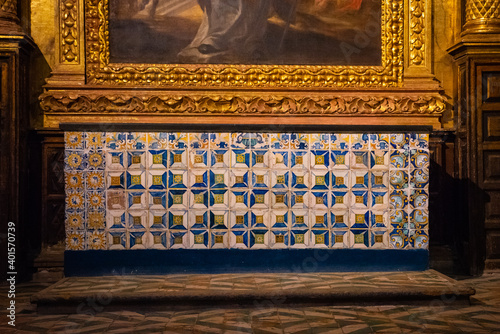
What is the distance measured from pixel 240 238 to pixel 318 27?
2.25 m

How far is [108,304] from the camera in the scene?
12.8 ft

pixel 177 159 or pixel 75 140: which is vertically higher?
pixel 75 140

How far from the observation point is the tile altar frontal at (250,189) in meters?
4.61

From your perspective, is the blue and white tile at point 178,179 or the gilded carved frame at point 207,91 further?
the gilded carved frame at point 207,91

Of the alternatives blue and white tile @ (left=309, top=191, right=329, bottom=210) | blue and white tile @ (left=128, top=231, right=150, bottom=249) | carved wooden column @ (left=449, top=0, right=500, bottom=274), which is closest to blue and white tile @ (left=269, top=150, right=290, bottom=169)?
blue and white tile @ (left=309, top=191, right=329, bottom=210)

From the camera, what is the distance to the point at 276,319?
11.9 ft

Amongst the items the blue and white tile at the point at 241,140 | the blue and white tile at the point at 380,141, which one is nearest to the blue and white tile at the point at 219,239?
the blue and white tile at the point at 241,140

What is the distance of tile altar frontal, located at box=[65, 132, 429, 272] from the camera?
4.61 meters

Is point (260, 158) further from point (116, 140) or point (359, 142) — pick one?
point (116, 140)

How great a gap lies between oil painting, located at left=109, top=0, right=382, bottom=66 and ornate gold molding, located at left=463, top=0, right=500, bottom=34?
3.07ft

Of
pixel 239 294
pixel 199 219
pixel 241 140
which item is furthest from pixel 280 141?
pixel 239 294

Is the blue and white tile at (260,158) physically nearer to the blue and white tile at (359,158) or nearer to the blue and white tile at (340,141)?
the blue and white tile at (340,141)

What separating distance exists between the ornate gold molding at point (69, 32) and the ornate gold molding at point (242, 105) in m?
0.40

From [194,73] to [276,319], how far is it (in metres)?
2.69
